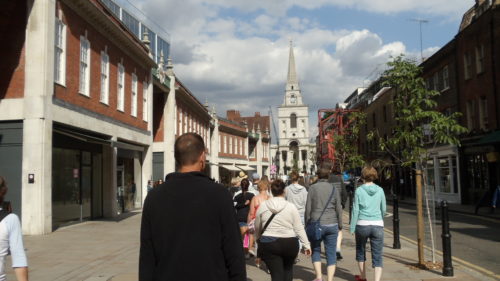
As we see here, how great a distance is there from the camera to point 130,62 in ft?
70.4

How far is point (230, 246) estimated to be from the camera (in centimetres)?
282

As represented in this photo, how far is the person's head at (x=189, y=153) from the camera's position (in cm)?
295

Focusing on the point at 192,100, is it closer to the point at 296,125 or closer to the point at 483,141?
the point at 483,141

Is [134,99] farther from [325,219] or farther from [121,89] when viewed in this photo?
[325,219]

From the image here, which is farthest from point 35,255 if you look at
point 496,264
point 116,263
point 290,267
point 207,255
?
point 496,264

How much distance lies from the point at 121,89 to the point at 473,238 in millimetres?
14975

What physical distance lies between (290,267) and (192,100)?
30617mm

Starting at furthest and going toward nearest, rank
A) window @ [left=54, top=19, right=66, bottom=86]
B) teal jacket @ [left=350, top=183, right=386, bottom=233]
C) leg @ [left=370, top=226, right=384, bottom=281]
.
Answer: window @ [left=54, top=19, right=66, bottom=86], teal jacket @ [left=350, top=183, right=386, bottom=233], leg @ [left=370, top=226, right=384, bottom=281]

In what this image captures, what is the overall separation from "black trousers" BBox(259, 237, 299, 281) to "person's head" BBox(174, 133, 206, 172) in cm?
278

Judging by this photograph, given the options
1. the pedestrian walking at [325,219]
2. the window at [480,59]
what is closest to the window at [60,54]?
the pedestrian walking at [325,219]

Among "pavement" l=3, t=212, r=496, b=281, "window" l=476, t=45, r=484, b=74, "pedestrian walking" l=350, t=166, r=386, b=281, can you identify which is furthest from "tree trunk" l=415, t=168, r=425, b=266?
"window" l=476, t=45, r=484, b=74

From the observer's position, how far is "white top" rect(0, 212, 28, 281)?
3396mm

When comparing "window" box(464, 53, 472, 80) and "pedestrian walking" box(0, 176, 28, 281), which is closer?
"pedestrian walking" box(0, 176, 28, 281)

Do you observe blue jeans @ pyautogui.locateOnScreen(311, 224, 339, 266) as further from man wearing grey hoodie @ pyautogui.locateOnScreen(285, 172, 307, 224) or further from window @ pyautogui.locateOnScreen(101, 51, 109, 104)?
window @ pyautogui.locateOnScreen(101, 51, 109, 104)
